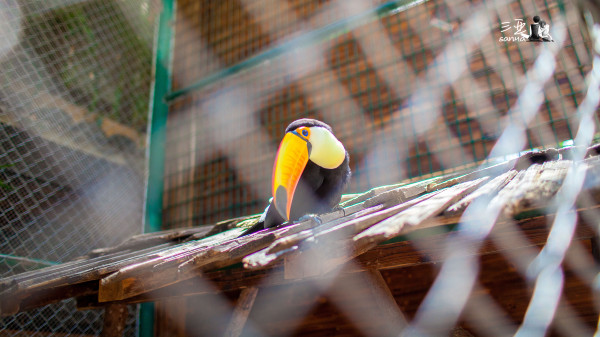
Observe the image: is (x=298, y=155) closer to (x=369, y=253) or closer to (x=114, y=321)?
(x=369, y=253)

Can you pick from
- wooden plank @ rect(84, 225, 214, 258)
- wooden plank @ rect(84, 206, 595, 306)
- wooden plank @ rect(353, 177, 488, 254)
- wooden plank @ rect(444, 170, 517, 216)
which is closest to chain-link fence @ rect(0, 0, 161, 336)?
wooden plank @ rect(84, 225, 214, 258)

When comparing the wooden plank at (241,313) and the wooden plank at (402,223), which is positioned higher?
the wooden plank at (402,223)

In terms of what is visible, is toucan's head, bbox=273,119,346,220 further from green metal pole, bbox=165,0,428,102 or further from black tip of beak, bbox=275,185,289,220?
green metal pole, bbox=165,0,428,102

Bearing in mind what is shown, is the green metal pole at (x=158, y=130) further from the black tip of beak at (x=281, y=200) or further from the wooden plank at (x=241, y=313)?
the black tip of beak at (x=281, y=200)

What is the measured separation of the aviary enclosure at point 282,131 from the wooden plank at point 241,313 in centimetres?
2

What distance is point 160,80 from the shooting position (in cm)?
411

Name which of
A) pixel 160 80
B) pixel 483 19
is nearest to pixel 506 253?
pixel 483 19

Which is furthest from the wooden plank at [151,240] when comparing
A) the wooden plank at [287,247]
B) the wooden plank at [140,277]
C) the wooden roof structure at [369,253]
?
the wooden plank at [287,247]

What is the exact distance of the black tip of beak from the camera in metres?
1.71

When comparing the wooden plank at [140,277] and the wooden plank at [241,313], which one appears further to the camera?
the wooden plank at [241,313]

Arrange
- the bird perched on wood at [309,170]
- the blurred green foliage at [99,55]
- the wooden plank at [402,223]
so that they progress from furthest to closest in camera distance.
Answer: the blurred green foliage at [99,55] < the bird perched on wood at [309,170] < the wooden plank at [402,223]

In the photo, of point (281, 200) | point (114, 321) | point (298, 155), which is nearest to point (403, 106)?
point (298, 155)

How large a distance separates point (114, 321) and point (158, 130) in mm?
2019

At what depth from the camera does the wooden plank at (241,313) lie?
1.94 metres
